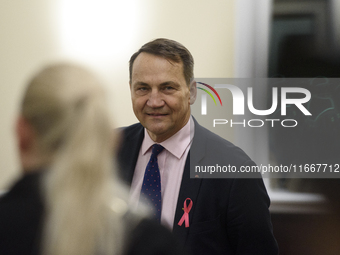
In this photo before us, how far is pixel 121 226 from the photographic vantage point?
66 centimetres

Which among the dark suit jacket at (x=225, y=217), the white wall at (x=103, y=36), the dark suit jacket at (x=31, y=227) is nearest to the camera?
the dark suit jacket at (x=31, y=227)

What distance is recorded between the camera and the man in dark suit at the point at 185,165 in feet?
4.41

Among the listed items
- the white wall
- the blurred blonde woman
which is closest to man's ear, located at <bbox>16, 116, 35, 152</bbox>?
the blurred blonde woman

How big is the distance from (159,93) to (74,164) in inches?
35.2

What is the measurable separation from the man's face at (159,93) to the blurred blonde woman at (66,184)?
807 millimetres

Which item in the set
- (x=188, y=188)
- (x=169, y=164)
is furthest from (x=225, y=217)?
(x=169, y=164)

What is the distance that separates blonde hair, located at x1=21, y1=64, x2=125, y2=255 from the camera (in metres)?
0.63

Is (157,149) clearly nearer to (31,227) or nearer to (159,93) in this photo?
(159,93)

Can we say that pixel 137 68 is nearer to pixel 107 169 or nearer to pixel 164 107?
pixel 164 107

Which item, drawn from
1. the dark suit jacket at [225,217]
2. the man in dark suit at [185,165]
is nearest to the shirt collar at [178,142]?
the man in dark suit at [185,165]

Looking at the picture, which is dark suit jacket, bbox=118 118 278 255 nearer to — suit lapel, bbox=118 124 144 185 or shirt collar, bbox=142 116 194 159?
shirt collar, bbox=142 116 194 159

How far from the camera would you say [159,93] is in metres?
1.49

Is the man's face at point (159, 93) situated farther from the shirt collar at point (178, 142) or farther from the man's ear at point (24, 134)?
the man's ear at point (24, 134)

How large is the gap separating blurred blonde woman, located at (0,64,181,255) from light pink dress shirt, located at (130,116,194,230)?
759mm
